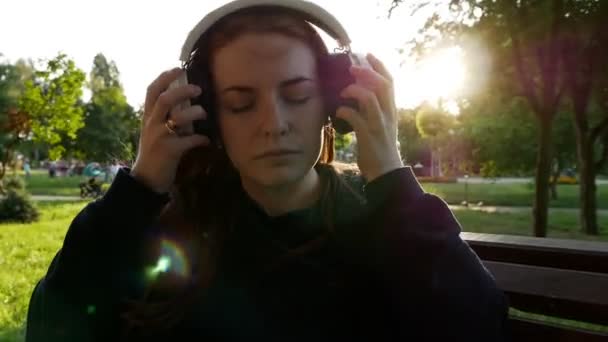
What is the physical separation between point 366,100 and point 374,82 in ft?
0.18

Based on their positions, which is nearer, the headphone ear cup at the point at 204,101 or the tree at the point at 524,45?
the headphone ear cup at the point at 204,101

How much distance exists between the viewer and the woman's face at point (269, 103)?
56.7 inches

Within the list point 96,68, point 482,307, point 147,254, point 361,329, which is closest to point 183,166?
point 147,254

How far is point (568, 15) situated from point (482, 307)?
10644 millimetres

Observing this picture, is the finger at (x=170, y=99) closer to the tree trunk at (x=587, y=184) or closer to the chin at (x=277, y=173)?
the chin at (x=277, y=173)

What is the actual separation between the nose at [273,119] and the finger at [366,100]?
0.18m

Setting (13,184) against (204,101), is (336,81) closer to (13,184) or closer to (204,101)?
(204,101)

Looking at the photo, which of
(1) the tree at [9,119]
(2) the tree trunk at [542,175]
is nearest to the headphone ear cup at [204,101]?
(2) the tree trunk at [542,175]

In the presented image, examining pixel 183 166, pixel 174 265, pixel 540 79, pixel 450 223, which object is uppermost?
pixel 540 79

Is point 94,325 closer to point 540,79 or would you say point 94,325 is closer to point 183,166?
point 183,166

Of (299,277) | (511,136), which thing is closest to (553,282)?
(299,277)

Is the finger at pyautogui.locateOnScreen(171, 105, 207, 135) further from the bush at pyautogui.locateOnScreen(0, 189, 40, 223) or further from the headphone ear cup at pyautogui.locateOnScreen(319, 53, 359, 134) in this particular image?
the bush at pyautogui.locateOnScreen(0, 189, 40, 223)

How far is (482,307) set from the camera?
137 cm

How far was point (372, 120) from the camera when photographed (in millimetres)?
1439
